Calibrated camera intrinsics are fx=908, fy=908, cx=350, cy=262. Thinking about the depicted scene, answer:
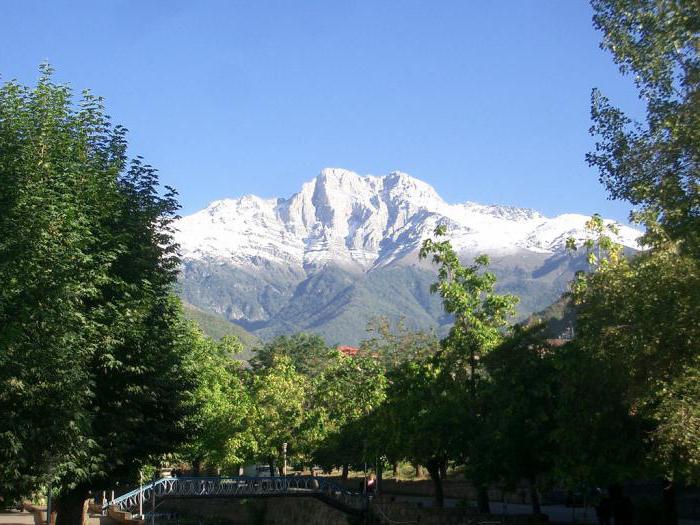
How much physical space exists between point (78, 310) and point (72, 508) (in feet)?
33.9

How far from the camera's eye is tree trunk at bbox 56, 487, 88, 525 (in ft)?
120

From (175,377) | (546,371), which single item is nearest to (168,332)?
(175,377)

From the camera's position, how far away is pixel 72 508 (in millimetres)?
37312

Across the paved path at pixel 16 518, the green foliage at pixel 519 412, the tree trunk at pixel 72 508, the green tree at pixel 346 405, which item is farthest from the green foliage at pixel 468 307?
the paved path at pixel 16 518

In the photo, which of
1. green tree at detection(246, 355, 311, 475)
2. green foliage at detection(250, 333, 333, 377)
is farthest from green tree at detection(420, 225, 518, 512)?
green foliage at detection(250, 333, 333, 377)

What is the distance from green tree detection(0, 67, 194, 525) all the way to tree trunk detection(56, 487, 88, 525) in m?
0.05

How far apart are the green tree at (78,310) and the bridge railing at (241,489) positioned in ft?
58.0

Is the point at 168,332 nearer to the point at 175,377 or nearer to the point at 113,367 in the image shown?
the point at 175,377

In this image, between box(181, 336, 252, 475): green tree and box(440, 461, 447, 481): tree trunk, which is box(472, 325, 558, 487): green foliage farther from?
box(181, 336, 252, 475): green tree

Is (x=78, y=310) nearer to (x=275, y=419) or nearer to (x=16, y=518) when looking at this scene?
(x=16, y=518)

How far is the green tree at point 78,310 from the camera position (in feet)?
91.7

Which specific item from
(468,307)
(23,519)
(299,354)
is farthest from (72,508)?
(299,354)

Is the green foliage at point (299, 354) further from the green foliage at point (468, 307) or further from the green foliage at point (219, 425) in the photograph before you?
the green foliage at point (468, 307)

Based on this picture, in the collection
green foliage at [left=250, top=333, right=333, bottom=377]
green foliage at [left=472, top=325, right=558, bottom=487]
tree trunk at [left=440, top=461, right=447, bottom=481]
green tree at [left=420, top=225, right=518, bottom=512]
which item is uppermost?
green foliage at [left=250, top=333, right=333, bottom=377]
